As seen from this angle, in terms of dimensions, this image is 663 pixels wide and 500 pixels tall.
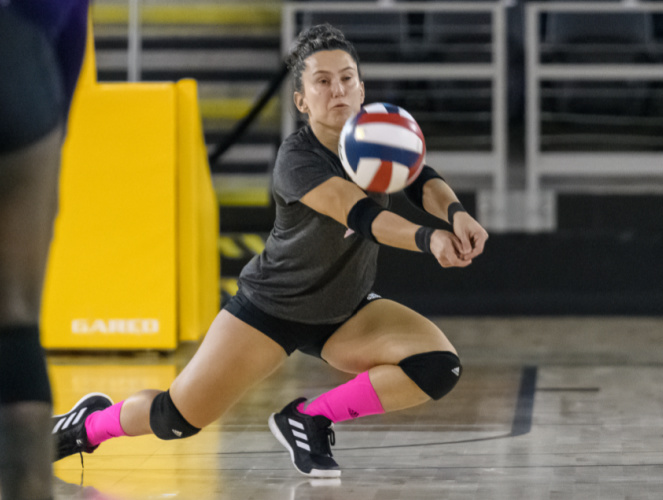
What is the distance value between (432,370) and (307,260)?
47cm

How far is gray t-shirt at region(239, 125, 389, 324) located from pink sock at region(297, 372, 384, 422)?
201 millimetres

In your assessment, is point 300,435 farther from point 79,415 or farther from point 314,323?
point 79,415

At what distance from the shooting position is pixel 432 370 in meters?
2.80

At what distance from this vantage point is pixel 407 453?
318cm

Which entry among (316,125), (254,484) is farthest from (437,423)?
(316,125)

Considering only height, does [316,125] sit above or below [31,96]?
below

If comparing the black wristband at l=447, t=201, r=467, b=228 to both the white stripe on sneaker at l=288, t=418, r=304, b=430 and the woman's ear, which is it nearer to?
the woman's ear

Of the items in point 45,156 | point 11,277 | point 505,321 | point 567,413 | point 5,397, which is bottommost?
point 505,321

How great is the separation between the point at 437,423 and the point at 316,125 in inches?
52.1

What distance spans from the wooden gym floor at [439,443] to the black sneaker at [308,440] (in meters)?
0.04

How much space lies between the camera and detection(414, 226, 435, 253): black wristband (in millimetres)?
2330

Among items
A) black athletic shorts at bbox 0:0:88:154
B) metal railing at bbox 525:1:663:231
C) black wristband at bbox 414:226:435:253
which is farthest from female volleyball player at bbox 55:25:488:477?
metal railing at bbox 525:1:663:231

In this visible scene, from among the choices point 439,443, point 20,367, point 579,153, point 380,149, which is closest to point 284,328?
point 380,149

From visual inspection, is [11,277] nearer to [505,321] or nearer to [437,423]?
[437,423]
